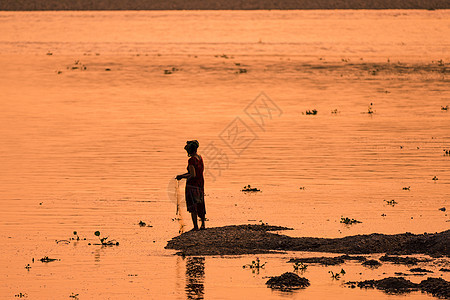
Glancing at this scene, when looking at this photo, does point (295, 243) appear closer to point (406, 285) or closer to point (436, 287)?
point (406, 285)

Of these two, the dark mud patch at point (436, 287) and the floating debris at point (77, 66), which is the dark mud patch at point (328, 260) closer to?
the dark mud patch at point (436, 287)

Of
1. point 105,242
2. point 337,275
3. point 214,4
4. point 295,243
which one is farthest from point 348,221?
point 214,4

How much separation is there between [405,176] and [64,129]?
13.8 meters

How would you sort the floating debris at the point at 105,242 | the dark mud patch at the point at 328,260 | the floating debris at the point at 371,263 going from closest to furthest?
the floating debris at the point at 371,263 < the dark mud patch at the point at 328,260 < the floating debris at the point at 105,242

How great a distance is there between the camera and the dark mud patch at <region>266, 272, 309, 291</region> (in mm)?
14148

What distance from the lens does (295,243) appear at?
16391 mm

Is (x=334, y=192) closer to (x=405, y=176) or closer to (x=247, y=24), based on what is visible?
(x=405, y=176)

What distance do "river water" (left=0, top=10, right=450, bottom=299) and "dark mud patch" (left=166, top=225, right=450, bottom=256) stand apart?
0.41 m

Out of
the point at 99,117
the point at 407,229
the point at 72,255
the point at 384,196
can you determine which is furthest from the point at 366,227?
the point at 99,117

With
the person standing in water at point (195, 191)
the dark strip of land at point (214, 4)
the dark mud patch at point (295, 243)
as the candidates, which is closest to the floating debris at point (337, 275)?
the dark mud patch at point (295, 243)

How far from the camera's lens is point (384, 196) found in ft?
71.9

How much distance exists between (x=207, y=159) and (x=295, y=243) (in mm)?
12040

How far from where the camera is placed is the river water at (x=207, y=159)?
49.9 feet

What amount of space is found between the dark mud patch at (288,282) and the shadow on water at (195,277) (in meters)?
A: 0.96
